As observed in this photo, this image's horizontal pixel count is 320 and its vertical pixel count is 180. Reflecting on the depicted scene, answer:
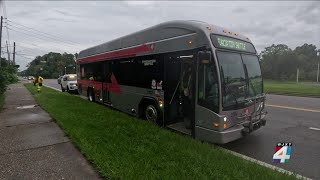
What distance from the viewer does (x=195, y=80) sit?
21.3 feet

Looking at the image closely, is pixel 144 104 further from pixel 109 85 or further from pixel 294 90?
pixel 294 90

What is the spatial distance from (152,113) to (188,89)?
1.79 meters

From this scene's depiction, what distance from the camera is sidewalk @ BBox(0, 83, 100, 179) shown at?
470 cm

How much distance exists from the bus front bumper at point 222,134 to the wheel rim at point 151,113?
198cm

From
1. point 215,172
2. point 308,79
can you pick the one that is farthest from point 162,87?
point 308,79

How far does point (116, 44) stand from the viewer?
11156mm

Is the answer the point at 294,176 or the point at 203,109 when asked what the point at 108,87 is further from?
the point at 294,176

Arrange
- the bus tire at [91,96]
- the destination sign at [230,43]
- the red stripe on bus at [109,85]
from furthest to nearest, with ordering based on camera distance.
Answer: the bus tire at [91,96] < the red stripe on bus at [109,85] < the destination sign at [230,43]

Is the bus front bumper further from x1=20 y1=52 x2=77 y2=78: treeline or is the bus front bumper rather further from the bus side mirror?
x1=20 y1=52 x2=77 y2=78: treeline

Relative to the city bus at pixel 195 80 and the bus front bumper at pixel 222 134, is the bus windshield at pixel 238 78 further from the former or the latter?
the bus front bumper at pixel 222 134

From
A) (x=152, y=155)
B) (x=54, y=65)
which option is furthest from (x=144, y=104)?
(x=54, y=65)

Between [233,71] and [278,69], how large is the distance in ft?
306

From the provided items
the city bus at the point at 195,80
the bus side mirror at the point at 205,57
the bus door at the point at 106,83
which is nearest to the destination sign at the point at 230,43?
the city bus at the point at 195,80

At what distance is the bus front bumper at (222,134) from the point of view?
5.96 meters
